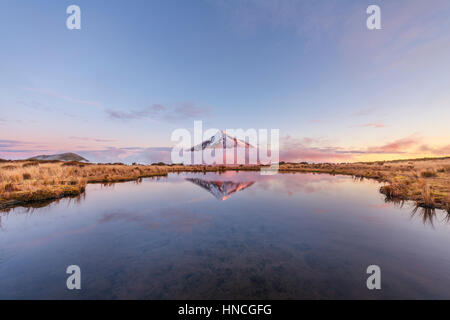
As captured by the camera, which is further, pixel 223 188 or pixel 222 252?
pixel 223 188

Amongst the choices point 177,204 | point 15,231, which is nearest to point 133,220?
point 177,204

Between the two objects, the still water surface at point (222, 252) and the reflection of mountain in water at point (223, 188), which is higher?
the reflection of mountain in water at point (223, 188)

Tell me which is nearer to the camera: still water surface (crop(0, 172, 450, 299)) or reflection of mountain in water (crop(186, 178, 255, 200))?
still water surface (crop(0, 172, 450, 299))

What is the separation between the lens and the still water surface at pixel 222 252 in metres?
3.32

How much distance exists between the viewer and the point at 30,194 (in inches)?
377

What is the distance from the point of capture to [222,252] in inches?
187

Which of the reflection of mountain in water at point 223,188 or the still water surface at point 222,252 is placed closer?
the still water surface at point 222,252

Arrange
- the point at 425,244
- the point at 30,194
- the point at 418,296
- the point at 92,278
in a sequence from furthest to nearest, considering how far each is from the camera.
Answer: the point at 30,194 < the point at 425,244 < the point at 92,278 < the point at 418,296

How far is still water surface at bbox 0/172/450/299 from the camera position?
3.32 meters

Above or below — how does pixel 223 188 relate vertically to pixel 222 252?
above

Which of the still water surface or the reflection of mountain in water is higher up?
the reflection of mountain in water

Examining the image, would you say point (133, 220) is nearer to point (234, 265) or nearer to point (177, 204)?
point (177, 204)
